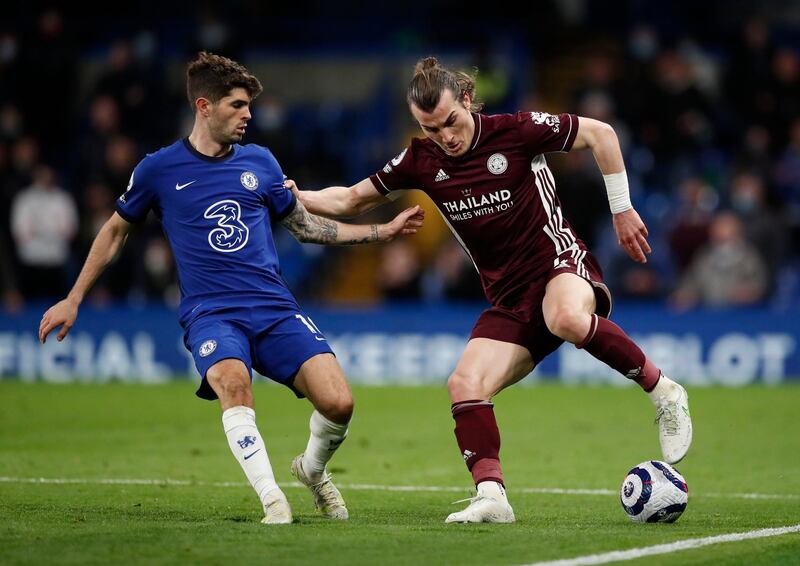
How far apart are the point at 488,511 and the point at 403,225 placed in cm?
193

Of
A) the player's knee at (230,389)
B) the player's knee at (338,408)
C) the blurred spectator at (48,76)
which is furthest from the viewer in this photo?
the blurred spectator at (48,76)

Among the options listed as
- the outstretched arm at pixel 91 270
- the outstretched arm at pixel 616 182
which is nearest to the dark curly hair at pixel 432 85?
the outstretched arm at pixel 616 182

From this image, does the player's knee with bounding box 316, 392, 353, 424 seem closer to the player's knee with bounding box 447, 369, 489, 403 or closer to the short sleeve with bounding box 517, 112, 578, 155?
the player's knee with bounding box 447, 369, 489, 403

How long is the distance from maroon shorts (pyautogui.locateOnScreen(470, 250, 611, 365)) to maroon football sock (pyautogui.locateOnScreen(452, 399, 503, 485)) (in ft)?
1.60

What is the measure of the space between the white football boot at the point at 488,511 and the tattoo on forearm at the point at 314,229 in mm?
1787

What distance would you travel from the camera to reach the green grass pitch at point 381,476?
21.1 ft

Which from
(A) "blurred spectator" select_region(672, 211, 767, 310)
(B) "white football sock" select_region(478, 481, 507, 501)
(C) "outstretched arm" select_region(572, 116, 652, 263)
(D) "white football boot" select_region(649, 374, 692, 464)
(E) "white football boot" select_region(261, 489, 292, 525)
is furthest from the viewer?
(A) "blurred spectator" select_region(672, 211, 767, 310)

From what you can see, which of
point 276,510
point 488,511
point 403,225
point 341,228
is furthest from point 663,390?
point 276,510

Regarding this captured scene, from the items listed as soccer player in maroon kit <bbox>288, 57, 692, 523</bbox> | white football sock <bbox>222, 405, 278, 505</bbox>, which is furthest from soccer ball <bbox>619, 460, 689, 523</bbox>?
white football sock <bbox>222, 405, 278, 505</bbox>

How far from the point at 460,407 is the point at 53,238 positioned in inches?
503

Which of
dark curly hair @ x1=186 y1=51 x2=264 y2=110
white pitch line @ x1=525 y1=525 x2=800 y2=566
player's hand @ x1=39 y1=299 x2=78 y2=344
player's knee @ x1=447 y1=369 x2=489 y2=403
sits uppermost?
dark curly hair @ x1=186 y1=51 x2=264 y2=110

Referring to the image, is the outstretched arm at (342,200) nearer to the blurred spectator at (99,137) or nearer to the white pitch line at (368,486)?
the white pitch line at (368,486)

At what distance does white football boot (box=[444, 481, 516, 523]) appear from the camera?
7461 mm

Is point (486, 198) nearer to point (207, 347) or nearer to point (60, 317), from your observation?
point (207, 347)
